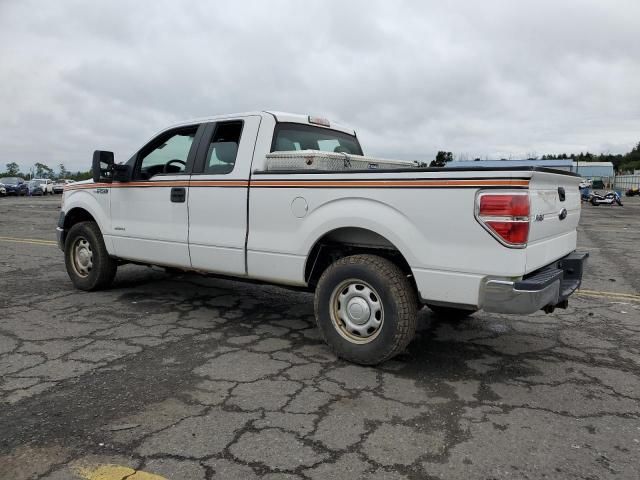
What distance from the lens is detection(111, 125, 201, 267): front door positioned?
16.4 feet

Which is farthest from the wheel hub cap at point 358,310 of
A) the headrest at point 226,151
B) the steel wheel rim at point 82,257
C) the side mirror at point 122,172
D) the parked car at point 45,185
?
the parked car at point 45,185

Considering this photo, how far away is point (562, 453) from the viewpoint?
2680 mm

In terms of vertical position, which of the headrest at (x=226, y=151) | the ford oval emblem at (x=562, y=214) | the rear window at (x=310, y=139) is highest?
the rear window at (x=310, y=139)

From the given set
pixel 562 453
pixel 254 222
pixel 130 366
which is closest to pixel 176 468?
pixel 130 366

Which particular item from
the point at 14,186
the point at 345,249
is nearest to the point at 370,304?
the point at 345,249

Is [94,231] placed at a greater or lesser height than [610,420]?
greater

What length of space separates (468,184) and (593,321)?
2903 mm

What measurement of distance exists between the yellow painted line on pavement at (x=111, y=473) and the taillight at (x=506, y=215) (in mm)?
2334

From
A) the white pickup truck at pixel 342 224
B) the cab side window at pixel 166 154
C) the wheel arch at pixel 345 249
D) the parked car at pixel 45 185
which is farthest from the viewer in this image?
the parked car at pixel 45 185

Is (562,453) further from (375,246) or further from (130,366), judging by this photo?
(130,366)

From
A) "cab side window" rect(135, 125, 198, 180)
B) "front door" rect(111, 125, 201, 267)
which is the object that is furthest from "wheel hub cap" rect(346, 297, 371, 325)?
"cab side window" rect(135, 125, 198, 180)

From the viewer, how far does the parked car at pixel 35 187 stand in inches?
1553

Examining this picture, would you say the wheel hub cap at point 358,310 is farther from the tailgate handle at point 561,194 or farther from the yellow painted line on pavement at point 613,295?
the yellow painted line on pavement at point 613,295

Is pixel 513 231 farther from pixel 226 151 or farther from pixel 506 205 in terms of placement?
pixel 226 151
